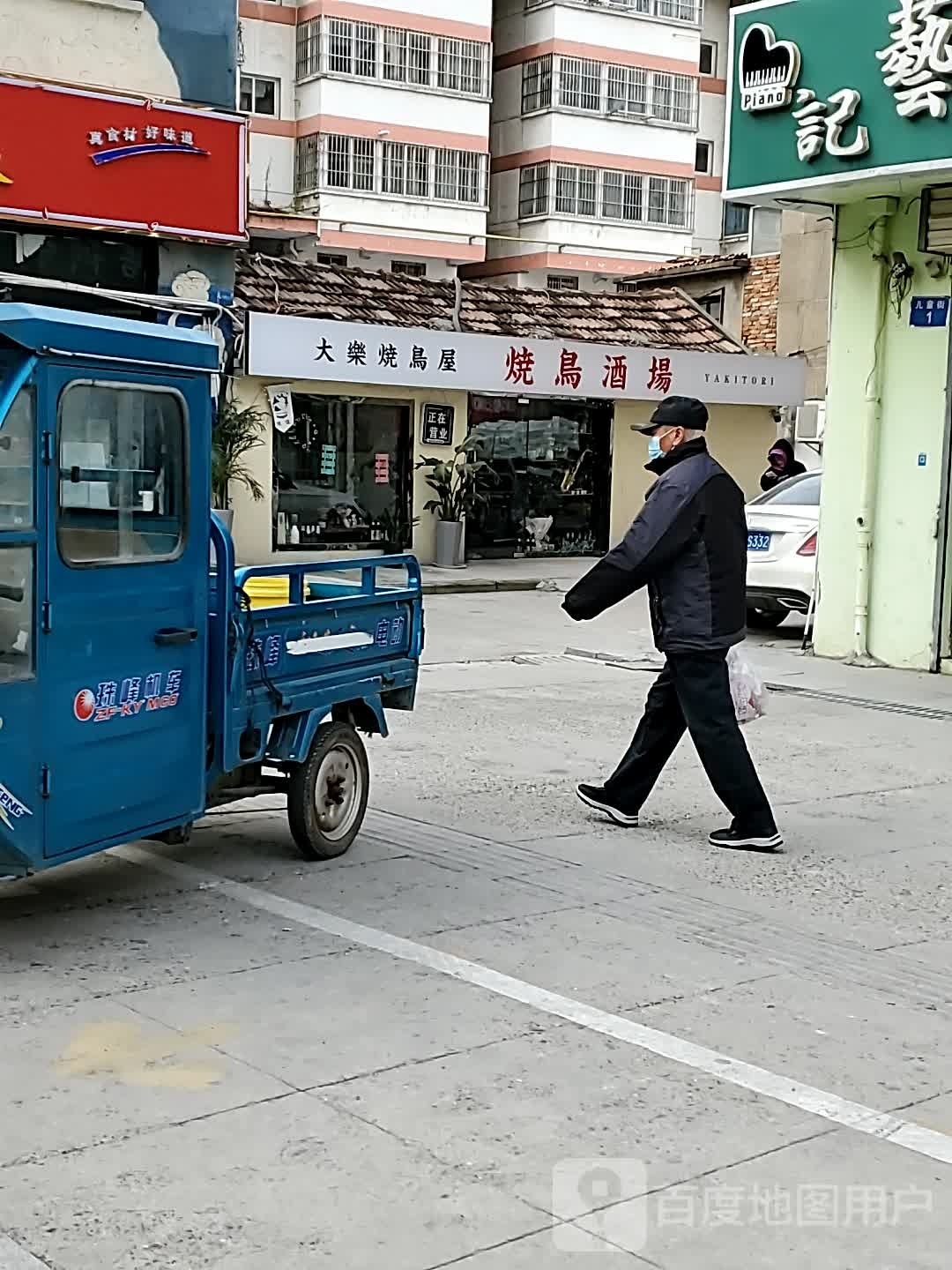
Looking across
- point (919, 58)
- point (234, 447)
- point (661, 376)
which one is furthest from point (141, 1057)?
point (661, 376)

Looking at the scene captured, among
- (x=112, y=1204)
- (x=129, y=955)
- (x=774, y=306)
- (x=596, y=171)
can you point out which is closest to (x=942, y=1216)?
(x=112, y=1204)

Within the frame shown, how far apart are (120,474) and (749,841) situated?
3.29 m

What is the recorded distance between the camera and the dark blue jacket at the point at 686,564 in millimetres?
6992

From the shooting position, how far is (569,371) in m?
21.7

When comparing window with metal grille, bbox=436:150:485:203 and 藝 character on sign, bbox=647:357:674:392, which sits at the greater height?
window with metal grille, bbox=436:150:485:203

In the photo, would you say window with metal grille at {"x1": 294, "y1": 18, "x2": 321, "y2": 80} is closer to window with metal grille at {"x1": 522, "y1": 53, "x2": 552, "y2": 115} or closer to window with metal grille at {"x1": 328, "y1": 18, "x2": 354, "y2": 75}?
window with metal grille at {"x1": 328, "y1": 18, "x2": 354, "y2": 75}

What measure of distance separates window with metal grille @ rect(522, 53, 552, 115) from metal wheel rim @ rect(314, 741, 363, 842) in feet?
120

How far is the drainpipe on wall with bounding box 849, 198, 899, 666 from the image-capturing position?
12859 mm

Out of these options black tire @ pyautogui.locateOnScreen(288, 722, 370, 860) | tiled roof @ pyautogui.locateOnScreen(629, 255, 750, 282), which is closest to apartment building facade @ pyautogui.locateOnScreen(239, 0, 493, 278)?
tiled roof @ pyautogui.locateOnScreen(629, 255, 750, 282)

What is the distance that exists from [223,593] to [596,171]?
3773 centimetres

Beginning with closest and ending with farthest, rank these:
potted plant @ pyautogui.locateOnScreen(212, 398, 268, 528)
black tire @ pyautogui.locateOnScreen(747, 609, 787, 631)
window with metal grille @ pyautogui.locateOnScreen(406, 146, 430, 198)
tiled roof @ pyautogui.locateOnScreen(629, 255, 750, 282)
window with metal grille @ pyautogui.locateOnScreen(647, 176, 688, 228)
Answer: black tire @ pyautogui.locateOnScreen(747, 609, 787, 631)
potted plant @ pyautogui.locateOnScreen(212, 398, 268, 528)
tiled roof @ pyautogui.locateOnScreen(629, 255, 750, 282)
window with metal grille @ pyautogui.locateOnScreen(406, 146, 430, 198)
window with metal grille @ pyautogui.locateOnScreen(647, 176, 688, 228)

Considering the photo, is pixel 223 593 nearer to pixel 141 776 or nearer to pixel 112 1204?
pixel 141 776

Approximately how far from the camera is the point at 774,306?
2758 centimetres

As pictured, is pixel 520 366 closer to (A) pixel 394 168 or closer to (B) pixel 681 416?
(B) pixel 681 416
